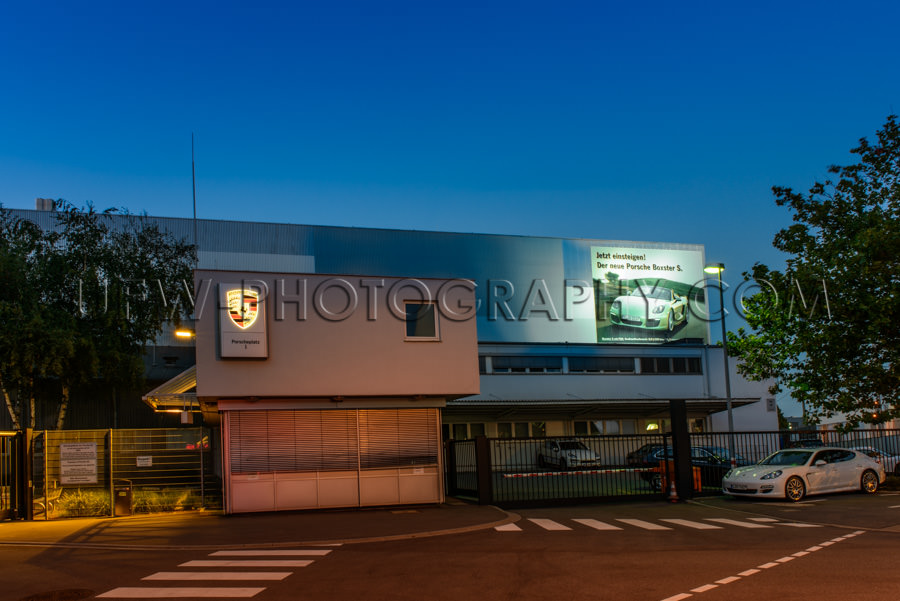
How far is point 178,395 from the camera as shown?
81.6 feet

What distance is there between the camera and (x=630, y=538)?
46.7 feet

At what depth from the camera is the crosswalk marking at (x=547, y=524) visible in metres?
16.1

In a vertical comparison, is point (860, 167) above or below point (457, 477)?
above

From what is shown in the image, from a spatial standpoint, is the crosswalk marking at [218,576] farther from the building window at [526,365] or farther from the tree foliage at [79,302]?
the building window at [526,365]

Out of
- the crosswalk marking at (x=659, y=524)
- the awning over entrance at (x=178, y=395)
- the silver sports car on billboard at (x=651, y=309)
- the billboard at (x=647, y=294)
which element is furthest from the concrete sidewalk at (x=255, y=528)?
the silver sports car on billboard at (x=651, y=309)

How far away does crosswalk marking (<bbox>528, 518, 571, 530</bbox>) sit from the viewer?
16.1m

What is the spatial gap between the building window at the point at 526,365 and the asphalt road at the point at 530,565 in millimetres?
30277

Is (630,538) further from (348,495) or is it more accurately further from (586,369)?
(586,369)

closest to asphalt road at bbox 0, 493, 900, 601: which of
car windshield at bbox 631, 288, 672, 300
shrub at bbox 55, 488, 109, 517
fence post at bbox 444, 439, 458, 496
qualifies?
shrub at bbox 55, 488, 109, 517

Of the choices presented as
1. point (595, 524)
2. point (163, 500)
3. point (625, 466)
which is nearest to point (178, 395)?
point (163, 500)

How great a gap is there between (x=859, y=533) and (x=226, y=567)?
1112 cm

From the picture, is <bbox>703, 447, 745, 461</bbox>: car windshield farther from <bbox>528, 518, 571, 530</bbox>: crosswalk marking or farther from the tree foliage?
the tree foliage

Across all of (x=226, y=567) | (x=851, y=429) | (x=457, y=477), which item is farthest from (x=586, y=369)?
(x=226, y=567)

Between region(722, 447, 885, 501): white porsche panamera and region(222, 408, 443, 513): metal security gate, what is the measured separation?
326 inches
